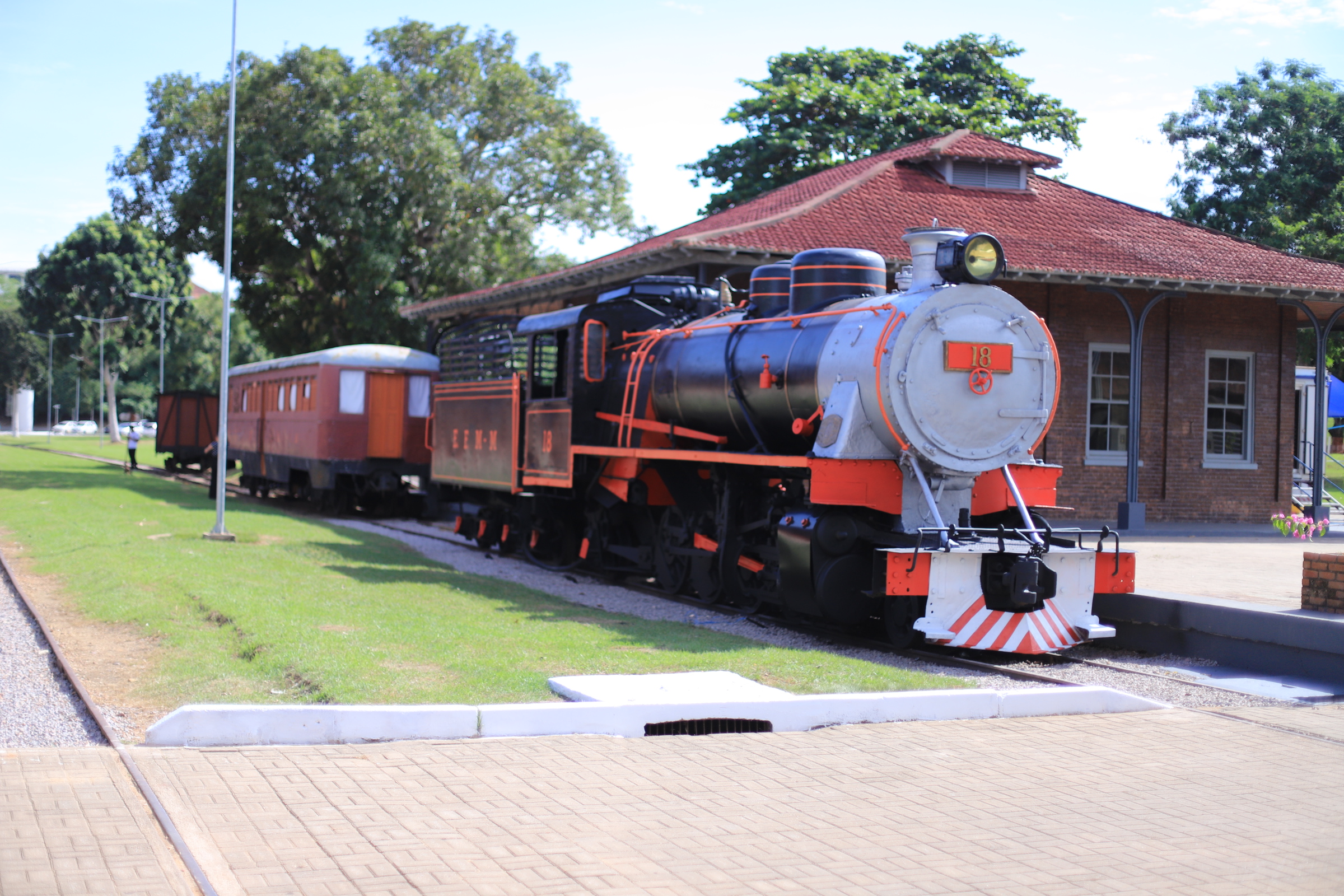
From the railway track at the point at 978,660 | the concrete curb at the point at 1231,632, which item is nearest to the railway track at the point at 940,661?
the railway track at the point at 978,660

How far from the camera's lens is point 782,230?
17.1m

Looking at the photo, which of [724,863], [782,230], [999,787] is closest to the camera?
[724,863]

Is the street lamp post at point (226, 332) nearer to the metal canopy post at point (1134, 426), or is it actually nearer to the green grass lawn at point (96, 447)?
the metal canopy post at point (1134, 426)

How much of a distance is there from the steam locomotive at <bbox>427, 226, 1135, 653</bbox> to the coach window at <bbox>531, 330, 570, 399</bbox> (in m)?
0.49

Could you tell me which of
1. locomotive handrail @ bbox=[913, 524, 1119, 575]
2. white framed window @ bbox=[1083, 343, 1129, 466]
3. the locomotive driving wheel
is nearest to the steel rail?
locomotive handrail @ bbox=[913, 524, 1119, 575]

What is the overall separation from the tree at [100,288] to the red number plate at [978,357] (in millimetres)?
58472

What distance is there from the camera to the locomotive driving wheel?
39.0ft

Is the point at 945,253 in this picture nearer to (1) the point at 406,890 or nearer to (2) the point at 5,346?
(1) the point at 406,890

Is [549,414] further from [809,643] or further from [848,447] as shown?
[848,447]

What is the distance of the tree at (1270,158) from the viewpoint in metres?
30.3

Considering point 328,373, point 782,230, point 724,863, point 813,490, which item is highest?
point 782,230

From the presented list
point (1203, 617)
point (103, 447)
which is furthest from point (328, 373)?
point (103, 447)

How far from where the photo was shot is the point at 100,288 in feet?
199

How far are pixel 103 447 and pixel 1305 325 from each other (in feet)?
159
